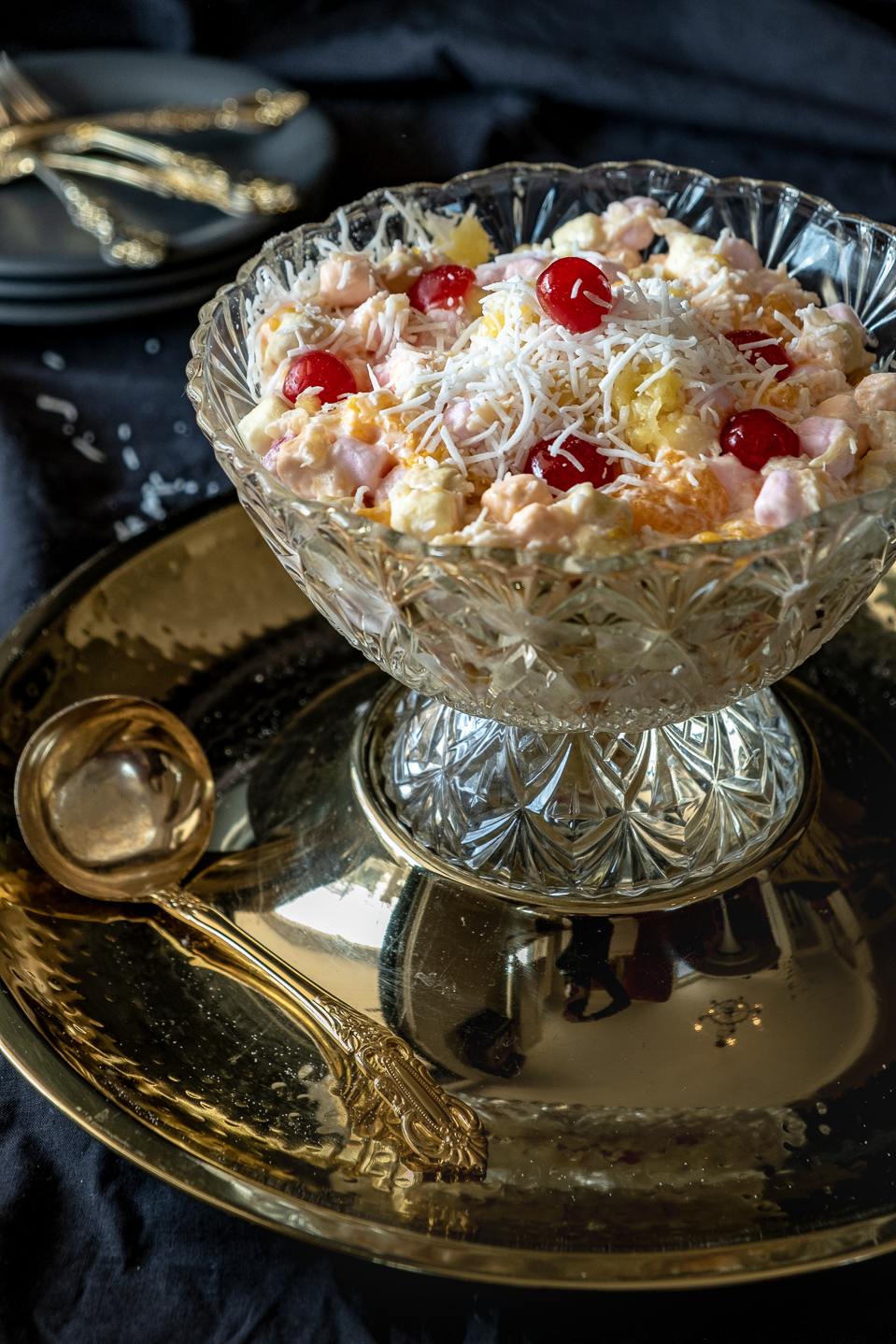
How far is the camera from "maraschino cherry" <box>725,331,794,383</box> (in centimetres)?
128

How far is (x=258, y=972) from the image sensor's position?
4.46ft

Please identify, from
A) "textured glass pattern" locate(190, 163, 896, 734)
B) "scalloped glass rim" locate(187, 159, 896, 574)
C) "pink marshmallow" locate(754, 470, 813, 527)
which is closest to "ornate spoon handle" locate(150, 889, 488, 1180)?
"textured glass pattern" locate(190, 163, 896, 734)

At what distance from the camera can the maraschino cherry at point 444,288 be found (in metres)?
1.38

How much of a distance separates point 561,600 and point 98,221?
1.70 m

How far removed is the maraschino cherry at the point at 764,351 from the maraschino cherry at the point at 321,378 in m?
0.39

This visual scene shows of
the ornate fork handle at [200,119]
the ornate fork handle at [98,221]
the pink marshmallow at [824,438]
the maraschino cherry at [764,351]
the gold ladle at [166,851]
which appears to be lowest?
the gold ladle at [166,851]

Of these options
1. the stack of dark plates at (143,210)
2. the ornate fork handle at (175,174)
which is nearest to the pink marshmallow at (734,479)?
the stack of dark plates at (143,210)

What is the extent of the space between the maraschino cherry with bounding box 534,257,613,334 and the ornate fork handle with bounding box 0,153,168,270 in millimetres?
1227

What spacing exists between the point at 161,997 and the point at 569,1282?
54 cm

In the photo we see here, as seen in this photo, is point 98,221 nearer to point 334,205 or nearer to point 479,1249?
point 334,205

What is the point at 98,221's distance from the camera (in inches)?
93.8

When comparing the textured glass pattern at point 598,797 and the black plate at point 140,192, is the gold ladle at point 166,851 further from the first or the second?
the black plate at point 140,192

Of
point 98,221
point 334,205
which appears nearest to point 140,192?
point 98,221

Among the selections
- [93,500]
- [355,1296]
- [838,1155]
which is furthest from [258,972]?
[93,500]
